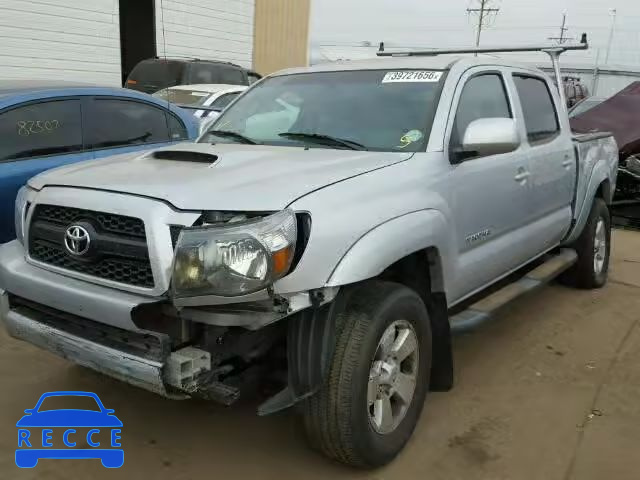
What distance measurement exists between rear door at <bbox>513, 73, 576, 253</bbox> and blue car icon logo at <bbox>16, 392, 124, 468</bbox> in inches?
113

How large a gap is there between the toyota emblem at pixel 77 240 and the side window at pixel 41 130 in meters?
2.26

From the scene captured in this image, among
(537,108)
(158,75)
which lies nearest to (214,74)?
(158,75)

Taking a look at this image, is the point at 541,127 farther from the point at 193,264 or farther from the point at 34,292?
the point at 34,292

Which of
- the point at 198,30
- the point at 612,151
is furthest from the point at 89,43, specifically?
the point at 612,151

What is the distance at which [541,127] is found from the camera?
4590 millimetres

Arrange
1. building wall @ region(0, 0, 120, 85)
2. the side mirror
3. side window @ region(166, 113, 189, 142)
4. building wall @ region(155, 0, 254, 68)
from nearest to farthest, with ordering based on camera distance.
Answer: the side mirror → side window @ region(166, 113, 189, 142) → building wall @ region(0, 0, 120, 85) → building wall @ region(155, 0, 254, 68)

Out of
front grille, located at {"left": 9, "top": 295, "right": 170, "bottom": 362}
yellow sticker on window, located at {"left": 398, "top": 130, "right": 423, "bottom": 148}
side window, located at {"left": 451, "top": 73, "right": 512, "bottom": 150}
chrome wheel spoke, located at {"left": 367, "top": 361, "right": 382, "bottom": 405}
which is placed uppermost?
side window, located at {"left": 451, "top": 73, "right": 512, "bottom": 150}

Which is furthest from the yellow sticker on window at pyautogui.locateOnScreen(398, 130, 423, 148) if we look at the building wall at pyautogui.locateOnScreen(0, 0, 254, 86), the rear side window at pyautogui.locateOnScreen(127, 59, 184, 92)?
the building wall at pyautogui.locateOnScreen(0, 0, 254, 86)

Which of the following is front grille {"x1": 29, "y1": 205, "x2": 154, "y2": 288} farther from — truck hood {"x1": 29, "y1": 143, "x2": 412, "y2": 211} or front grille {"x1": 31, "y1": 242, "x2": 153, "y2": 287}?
truck hood {"x1": 29, "y1": 143, "x2": 412, "y2": 211}

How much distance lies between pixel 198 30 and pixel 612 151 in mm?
12726

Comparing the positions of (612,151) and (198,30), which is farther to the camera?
(198,30)

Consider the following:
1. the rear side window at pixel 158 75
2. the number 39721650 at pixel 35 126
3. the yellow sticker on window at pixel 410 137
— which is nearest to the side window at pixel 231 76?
the rear side window at pixel 158 75

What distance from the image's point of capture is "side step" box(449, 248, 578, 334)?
373 centimetres

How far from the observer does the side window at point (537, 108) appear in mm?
4375
